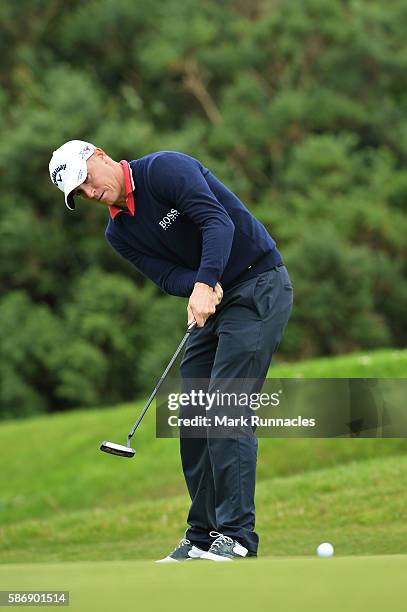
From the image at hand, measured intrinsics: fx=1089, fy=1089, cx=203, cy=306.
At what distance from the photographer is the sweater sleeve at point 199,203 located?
464cm

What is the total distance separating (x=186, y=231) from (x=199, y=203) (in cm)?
26

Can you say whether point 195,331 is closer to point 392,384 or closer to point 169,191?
point 169,191

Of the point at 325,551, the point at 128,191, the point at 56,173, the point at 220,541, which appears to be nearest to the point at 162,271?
the point at 128,191

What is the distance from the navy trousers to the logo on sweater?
1.34 ft

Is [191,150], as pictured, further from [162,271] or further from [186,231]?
[186,231]

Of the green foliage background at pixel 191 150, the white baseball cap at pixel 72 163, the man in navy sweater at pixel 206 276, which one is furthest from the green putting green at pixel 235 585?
the green foliage background at pixel 191 150

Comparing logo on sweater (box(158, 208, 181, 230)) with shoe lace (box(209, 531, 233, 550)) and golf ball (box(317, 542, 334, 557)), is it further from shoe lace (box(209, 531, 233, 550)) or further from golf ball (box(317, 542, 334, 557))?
golf ball (box(317, 542, 334, 557))

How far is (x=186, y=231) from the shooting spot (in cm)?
490

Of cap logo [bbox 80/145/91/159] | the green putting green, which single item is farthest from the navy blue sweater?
the green putting green

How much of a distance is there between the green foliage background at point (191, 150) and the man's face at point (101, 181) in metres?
15.2

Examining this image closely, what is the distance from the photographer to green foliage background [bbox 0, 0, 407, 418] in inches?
816

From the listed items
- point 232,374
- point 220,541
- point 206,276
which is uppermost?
point 206,276

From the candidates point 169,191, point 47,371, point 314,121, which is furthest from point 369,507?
point 314,121

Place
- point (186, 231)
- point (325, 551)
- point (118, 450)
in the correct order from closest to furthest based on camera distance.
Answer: point (118, 450)
point (186, 231)
point (325, 551)
